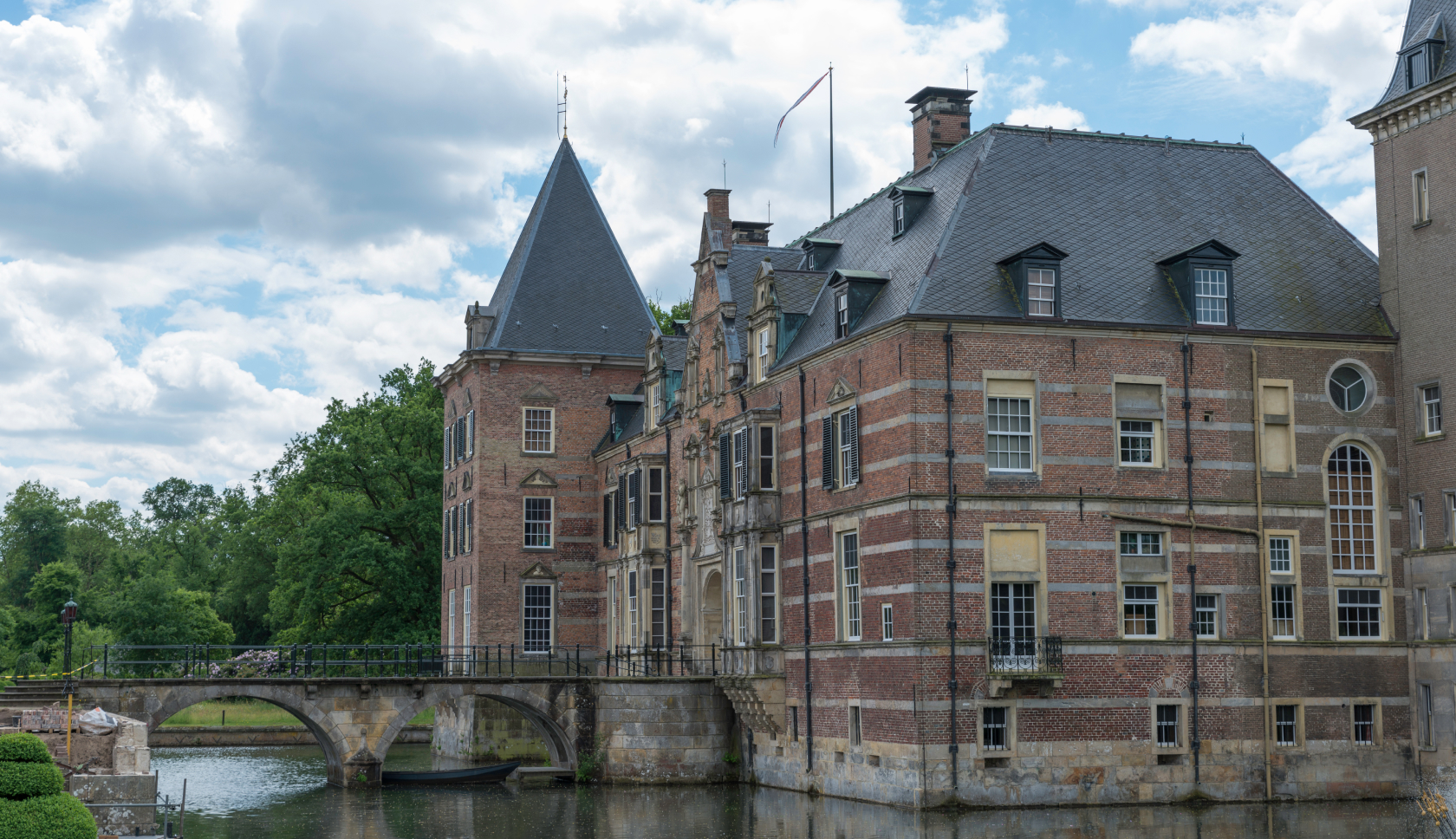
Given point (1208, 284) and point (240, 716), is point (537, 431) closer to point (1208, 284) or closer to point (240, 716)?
point (240, 716)

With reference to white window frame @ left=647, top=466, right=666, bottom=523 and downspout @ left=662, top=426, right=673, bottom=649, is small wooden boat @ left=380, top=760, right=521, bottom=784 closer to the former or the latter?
downspout @ left=662, top=426, right=673, bottom=649

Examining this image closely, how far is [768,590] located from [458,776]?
11.0m

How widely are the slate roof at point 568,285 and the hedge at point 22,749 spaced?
3508 centimetres

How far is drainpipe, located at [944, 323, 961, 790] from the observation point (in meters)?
32.6

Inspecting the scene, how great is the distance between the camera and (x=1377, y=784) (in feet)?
115

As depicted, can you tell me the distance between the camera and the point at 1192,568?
3450cm

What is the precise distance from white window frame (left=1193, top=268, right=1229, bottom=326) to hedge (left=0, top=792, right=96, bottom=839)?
2494 centimetres

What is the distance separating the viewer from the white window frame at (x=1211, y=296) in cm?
3556

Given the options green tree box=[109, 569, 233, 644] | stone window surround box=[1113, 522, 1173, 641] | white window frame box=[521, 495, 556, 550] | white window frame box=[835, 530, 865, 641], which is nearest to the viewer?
stone window surround box=[1113, 522, 1173, 641]

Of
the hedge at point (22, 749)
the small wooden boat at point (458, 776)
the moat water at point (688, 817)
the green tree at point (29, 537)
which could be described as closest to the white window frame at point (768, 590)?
the moat water at point (688, 817)

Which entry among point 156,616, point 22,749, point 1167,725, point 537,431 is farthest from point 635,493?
point 156,616

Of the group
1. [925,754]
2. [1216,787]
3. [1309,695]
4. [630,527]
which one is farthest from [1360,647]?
[630,527]

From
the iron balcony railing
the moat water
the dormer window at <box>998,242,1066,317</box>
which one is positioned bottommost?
the moat water

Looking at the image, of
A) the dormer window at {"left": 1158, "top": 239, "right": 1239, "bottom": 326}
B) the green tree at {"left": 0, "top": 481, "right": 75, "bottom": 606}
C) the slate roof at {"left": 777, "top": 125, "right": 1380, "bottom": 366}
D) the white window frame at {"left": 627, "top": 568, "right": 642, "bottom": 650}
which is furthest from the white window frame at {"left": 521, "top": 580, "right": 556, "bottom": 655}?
the green tree at {"left": 0, "top": 481, "right": 75, "bottom": 606}
